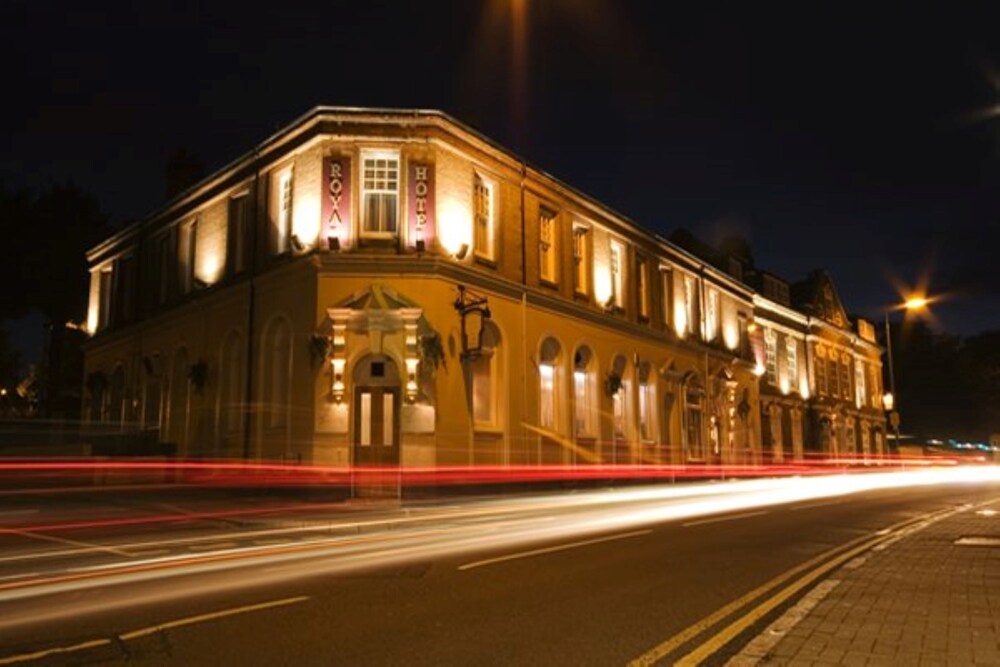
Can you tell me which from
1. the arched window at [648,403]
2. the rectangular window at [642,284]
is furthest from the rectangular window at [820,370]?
the rectangular window at [642,284]

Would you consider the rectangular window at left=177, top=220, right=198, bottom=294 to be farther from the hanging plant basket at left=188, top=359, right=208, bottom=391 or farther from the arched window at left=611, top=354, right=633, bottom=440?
the arched window at left=611, top=354, right=633, bottom=440

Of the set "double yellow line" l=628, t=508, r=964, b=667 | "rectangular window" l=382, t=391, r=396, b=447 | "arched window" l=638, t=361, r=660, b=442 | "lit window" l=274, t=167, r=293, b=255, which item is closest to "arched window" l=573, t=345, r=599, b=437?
"arched window" l=638, t=361, r=660, b=442

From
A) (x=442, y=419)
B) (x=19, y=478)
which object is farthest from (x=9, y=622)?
(x=19, y=478)

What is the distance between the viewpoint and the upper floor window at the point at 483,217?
23173 millimetres

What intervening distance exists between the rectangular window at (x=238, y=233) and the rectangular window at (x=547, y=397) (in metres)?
9.84

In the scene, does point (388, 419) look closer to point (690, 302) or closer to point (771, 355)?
point (690, 302)

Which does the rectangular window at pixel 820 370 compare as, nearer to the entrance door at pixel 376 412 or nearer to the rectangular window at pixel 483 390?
the rectangular window at pixel 483 390

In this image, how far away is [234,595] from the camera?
796 centimetres

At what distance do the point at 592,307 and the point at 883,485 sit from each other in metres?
13.5

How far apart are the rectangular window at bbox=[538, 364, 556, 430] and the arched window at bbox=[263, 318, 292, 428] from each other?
7732 mm

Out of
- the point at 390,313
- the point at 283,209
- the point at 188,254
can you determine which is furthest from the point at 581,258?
the point at 188,254

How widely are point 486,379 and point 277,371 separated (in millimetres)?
5826

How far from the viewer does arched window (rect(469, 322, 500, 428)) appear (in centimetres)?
2245

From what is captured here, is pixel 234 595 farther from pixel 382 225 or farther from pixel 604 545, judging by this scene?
pixel 382 225
